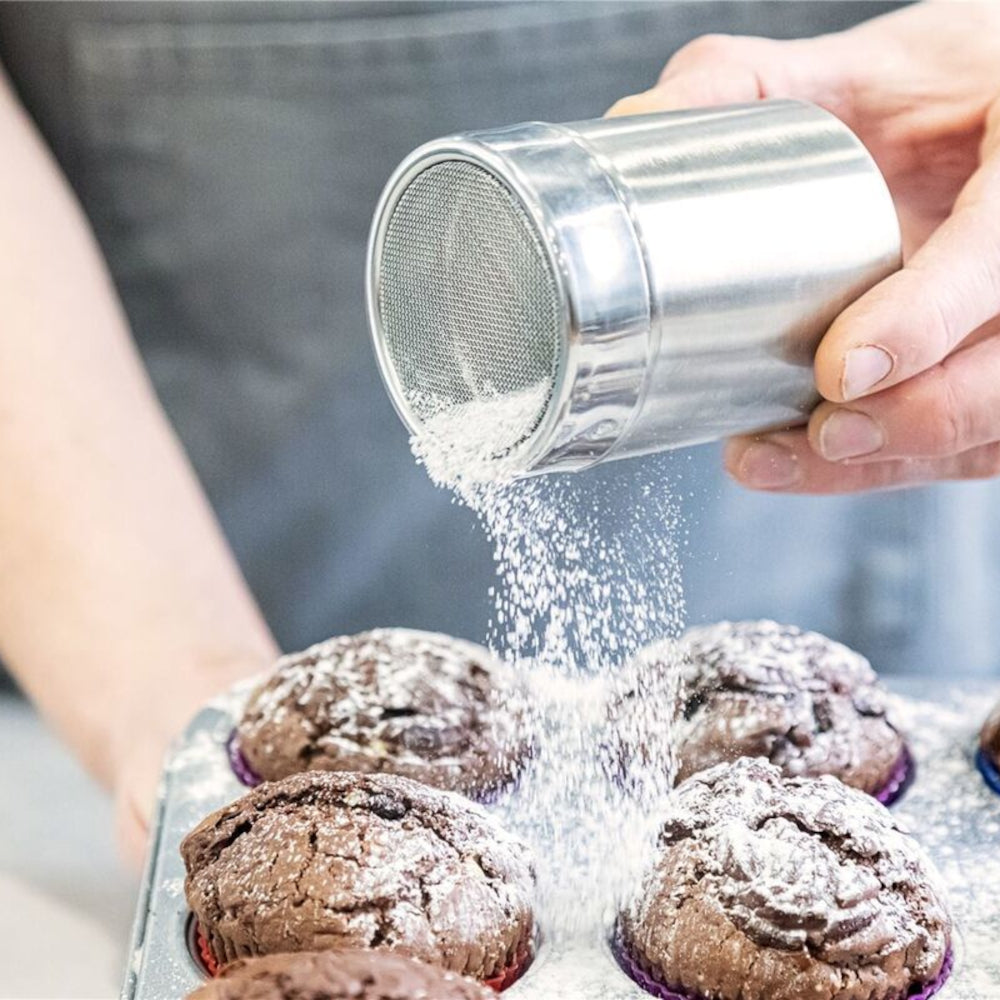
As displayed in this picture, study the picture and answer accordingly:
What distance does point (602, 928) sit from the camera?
131 centimetres

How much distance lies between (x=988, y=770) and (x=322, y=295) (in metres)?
1.04

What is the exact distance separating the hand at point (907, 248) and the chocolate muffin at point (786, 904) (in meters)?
0.30

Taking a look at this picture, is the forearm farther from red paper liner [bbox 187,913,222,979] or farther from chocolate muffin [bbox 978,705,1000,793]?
chocolate muffin [bbox 978,705,1000,793]

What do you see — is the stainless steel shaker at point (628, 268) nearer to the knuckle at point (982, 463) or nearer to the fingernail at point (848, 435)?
the fingernail at point (848, 435)

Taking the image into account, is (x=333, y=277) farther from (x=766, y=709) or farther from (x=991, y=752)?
(x=991, y=752)

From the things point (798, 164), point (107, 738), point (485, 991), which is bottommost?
point (107, 738)

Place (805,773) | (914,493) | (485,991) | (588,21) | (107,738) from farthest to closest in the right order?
(914,493) → (588,21) → (107,738) → (805,773) → (485,991)

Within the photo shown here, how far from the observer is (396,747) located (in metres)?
1.49

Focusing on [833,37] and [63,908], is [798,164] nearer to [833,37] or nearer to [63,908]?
[833,37]

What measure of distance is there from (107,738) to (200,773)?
1.02 ft

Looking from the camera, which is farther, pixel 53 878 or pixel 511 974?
pixel 53 878

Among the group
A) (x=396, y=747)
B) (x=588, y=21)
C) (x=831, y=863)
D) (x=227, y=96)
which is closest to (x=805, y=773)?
(x=831, y=863)

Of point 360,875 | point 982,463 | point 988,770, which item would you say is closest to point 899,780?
point 988,770

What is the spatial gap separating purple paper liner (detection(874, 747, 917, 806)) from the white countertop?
78cm
